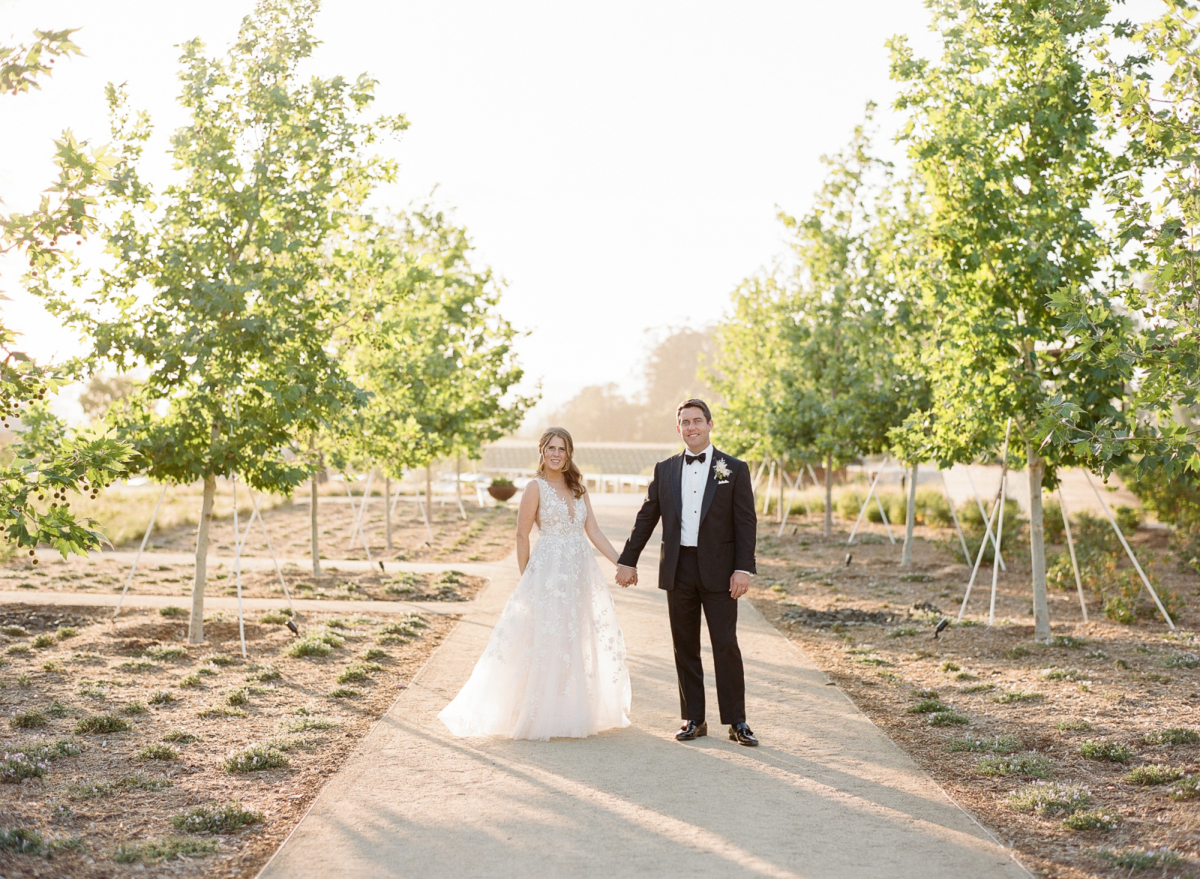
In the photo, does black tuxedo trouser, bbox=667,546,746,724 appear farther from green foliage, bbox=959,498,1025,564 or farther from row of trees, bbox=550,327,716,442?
row of trees, bbox=550,327,716,442

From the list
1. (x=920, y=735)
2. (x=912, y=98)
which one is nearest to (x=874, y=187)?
(x=912, y=98)

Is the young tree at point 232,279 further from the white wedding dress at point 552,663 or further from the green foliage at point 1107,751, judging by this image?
the green foliage at point 1107,751

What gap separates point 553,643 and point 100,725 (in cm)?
326

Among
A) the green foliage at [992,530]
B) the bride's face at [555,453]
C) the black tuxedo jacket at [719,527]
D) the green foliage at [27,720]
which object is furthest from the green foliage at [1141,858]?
the green foliage at [992,530]

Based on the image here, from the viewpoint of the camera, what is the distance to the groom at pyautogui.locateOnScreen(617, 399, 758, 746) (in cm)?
715

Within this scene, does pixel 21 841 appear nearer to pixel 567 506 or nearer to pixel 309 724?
pixel 309 724

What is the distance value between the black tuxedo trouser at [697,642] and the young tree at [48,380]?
146 inches

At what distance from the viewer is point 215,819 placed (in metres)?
5.46

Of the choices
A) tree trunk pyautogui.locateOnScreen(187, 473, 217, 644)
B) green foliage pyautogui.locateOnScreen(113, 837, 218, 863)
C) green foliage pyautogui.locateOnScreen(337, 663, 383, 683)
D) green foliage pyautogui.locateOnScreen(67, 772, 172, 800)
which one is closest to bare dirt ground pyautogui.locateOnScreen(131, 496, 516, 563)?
tree trunk pyautogui.locateOnScreen(187, 473, 217, 644)

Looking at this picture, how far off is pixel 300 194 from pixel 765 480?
34882mm

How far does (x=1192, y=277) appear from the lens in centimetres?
636

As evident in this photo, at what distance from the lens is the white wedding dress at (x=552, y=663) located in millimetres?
7281

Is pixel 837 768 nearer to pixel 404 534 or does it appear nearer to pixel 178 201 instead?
pixel 178 201

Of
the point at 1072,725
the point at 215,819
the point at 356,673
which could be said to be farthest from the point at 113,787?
the point at 1072,725
